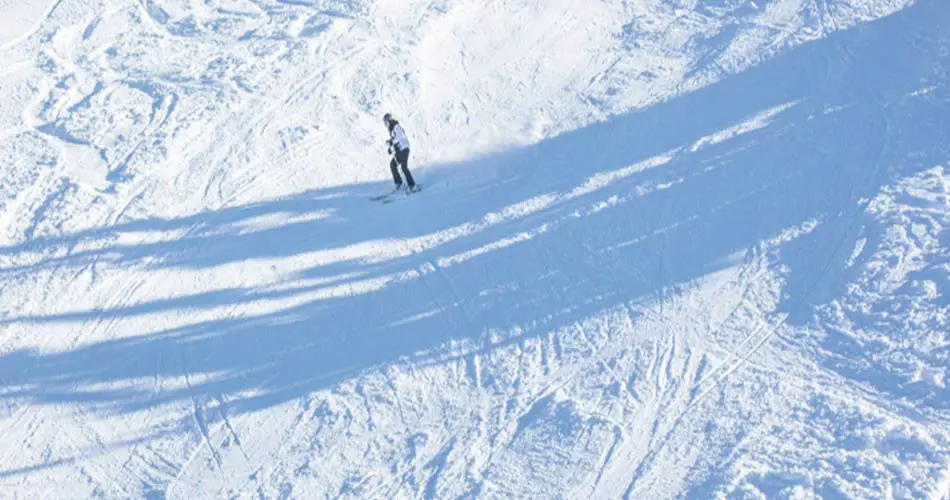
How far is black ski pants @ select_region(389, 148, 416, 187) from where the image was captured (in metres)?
12.2

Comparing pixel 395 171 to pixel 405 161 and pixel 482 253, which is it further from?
pixel 482 253

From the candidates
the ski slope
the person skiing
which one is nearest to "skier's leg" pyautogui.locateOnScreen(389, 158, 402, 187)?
the person skiing

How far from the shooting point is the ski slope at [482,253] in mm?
9703

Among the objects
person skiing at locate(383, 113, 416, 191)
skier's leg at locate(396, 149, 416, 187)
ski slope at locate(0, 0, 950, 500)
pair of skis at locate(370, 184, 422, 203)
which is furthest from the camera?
pair of skis at locate(370, 184, 422, 203)

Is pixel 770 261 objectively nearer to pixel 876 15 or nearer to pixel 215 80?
pixel 876 15

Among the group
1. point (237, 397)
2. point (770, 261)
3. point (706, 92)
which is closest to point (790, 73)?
point (706, 92)

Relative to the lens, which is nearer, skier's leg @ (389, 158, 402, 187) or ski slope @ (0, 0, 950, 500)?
ski slope @ (0, 0, 950, 500)

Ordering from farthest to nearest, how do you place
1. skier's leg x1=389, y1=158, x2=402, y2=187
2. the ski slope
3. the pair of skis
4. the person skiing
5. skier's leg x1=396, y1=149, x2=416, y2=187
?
the pair of skis
skier's leg x1=389, y1=158, x2=402, y2=187
skier's leg x1=396, y1=149, x2=416, y2=187
the person skiing
the ski slope

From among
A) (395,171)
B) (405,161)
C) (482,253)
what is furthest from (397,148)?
(482,253)

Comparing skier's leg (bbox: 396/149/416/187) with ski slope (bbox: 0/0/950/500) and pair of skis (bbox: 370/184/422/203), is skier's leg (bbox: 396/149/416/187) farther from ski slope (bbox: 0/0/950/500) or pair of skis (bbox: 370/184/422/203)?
ski slope (bbox: 0/0/950/500)

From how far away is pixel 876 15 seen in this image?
14.1 m

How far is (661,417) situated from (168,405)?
4865 millimetres

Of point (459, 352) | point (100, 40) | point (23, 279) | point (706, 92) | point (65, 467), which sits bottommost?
point (65, 467)

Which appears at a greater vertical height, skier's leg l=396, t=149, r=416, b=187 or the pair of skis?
skier's leg l=396, t=149, r=416, b=187
